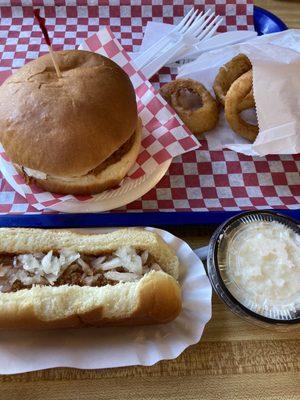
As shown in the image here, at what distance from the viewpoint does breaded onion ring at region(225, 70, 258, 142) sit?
1711mm

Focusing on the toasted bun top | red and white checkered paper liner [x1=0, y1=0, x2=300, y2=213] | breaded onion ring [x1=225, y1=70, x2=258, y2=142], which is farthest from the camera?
breaded onion ring [x1=225, y1=70, x2=258, y2=142]

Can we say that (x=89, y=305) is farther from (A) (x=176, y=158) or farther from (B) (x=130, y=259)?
(A) (x=176, y=158)

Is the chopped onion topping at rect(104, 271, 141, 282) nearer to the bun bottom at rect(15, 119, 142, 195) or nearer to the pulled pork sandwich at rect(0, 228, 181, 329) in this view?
the pulled pork sandwich at rect(0, 228, 181, 329)

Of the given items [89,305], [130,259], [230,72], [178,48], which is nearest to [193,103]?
[230,72]

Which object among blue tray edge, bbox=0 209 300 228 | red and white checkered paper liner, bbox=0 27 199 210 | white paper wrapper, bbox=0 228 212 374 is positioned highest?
red and white checkered paper liner, bbox=0 27 199 210

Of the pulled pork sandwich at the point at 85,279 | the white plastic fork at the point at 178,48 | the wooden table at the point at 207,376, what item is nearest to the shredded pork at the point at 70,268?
the pulled pork sandwich at the point at 85,279

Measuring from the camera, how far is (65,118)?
137cm

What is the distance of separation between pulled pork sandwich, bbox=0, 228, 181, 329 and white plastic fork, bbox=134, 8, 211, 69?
102cm

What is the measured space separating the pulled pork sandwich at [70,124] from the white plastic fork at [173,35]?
50 cm

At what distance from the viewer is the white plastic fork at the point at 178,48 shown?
1991 mm

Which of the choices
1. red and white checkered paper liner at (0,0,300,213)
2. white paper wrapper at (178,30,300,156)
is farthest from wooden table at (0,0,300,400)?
white paper wrapper at (178,30,300,156)

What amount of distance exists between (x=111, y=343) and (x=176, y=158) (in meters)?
0.81

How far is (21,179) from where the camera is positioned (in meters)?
1.53

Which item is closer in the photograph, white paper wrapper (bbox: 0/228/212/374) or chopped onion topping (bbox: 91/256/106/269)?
white paper wrapper (bbox: 0/228/212/374)
